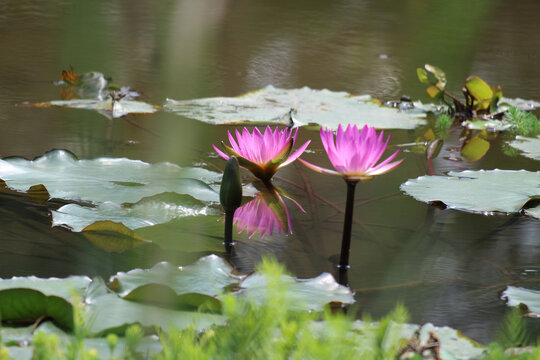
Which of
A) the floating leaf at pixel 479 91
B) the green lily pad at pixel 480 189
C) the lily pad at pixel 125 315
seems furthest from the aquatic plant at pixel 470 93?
the lily pad at pixel 125 315

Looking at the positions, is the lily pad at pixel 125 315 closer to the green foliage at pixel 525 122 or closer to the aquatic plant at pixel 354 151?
the aquatic plant at pixel 354 151

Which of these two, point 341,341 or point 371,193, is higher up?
point 341,341

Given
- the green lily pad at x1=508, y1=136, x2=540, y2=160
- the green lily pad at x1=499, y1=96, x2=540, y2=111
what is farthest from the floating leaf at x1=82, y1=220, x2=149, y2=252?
the green lily pad at x1=499, y1=96, x2=540, y2=111

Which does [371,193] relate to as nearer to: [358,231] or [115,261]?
[358,231]

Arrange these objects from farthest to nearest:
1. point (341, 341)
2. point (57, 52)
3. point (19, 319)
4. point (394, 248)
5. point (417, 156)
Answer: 1. point (57, 52)
2. point (417, 156)
3. point (394, 248)
4. point (19, 319)
5. point (341, 341)

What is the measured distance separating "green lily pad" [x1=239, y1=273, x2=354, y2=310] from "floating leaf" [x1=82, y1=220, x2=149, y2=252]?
27 centimetres

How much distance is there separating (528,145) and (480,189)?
0.61 meters

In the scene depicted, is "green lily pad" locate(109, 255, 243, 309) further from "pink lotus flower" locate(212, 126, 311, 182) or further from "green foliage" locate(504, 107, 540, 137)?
"green foliage" locate(504, 107, 540, 137)

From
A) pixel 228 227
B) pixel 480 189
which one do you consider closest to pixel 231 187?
pixel 228 227

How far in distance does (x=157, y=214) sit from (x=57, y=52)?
93.7 inches

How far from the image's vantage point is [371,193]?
1443 millimetres

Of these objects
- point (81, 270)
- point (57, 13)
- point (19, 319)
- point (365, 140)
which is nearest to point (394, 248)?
point (365, 140)

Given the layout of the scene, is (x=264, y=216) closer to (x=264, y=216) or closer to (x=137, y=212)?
(x=264, y=216)

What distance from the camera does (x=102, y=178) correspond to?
1.33 m
